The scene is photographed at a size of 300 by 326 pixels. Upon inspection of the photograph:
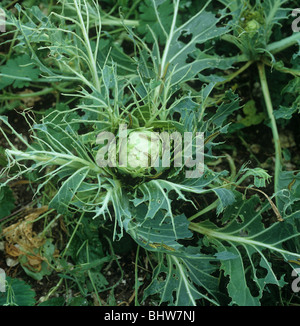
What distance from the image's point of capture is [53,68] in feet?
4.51

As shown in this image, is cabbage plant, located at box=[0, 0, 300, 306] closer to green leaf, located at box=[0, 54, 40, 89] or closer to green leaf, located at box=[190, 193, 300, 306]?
green leaf, located at box=[190, 193, 300, 306]

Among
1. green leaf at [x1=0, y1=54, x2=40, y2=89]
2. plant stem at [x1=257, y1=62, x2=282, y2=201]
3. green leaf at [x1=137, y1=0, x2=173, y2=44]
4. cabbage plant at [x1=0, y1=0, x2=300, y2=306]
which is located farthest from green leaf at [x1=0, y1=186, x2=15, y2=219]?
plant stem at [x1=257, y1=62, x2=282, y2=201]

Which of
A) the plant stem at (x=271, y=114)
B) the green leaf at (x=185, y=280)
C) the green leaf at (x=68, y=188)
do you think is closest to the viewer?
the green leaf at (x=68, y=188)

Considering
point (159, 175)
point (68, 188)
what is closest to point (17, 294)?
point (68, 188)

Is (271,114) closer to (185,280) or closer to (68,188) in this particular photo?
(185,280)

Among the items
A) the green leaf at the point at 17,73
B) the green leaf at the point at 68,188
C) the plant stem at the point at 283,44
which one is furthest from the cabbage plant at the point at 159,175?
the green leaf at the point at 17,73

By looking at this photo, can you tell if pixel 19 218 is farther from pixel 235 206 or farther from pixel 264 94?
pixel 264 94

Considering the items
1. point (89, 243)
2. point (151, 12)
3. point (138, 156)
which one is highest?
point (151, 12)

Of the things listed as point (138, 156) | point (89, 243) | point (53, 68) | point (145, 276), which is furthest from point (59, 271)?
point (53, 68)

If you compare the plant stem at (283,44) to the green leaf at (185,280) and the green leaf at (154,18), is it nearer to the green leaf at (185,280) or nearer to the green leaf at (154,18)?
the green leaf at (154,18)

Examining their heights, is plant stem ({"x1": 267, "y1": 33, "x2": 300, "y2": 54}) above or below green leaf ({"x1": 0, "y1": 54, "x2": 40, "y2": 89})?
above

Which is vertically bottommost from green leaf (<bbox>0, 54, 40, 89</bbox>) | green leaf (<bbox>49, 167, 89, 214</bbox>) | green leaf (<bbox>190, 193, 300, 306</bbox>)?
green leaf (<bbox>190, 193, 300, 306</bbox>)

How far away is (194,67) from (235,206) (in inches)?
15.7

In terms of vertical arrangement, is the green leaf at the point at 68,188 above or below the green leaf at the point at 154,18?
below
